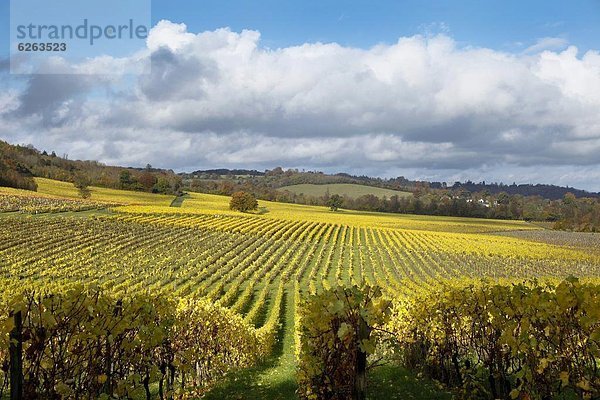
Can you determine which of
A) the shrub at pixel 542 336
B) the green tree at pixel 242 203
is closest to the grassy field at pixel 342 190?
the green tree at pixel 242 203

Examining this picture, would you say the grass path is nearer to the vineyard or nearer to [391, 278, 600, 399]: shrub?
the vineyard

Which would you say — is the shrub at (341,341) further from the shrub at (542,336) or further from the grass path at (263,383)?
the grass path at (263,383)

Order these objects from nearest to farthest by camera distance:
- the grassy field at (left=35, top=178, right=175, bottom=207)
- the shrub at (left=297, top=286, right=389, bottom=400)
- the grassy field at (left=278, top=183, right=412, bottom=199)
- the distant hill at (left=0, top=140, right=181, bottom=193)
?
1. the shrub at (left=297, top=286, right=389, bottom=400)
2. the grassy field at (left=35, top=178, right=175, bottom=207)
3. the distant hill at (left=0, top=140, right=181, bottom=193)
4. the grassy field at (left=278, top=183, right=412, bottom=199)

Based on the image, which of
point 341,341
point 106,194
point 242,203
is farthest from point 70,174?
point 341,341

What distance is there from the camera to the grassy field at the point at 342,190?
165 m

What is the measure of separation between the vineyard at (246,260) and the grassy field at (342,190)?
296 feet

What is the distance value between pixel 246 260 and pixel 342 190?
432 feet

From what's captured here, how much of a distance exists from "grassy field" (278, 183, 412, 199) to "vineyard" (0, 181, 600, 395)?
9022cm

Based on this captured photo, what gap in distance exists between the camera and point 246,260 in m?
44.0

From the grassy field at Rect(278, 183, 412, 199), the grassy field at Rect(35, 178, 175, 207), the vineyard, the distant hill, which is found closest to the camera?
the vineyard

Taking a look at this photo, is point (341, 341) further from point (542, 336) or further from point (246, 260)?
point (246, 260)

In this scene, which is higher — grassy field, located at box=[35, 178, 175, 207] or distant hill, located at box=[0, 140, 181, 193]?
distant hill, located at box=[0, 140, 181, 193]

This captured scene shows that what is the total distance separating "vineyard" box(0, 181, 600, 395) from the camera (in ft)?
96.1

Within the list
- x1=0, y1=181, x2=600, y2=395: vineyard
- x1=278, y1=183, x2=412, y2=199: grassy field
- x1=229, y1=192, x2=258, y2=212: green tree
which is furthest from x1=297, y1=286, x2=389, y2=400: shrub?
x1=278, y1=183, x2=412, y2=199: grassy field
